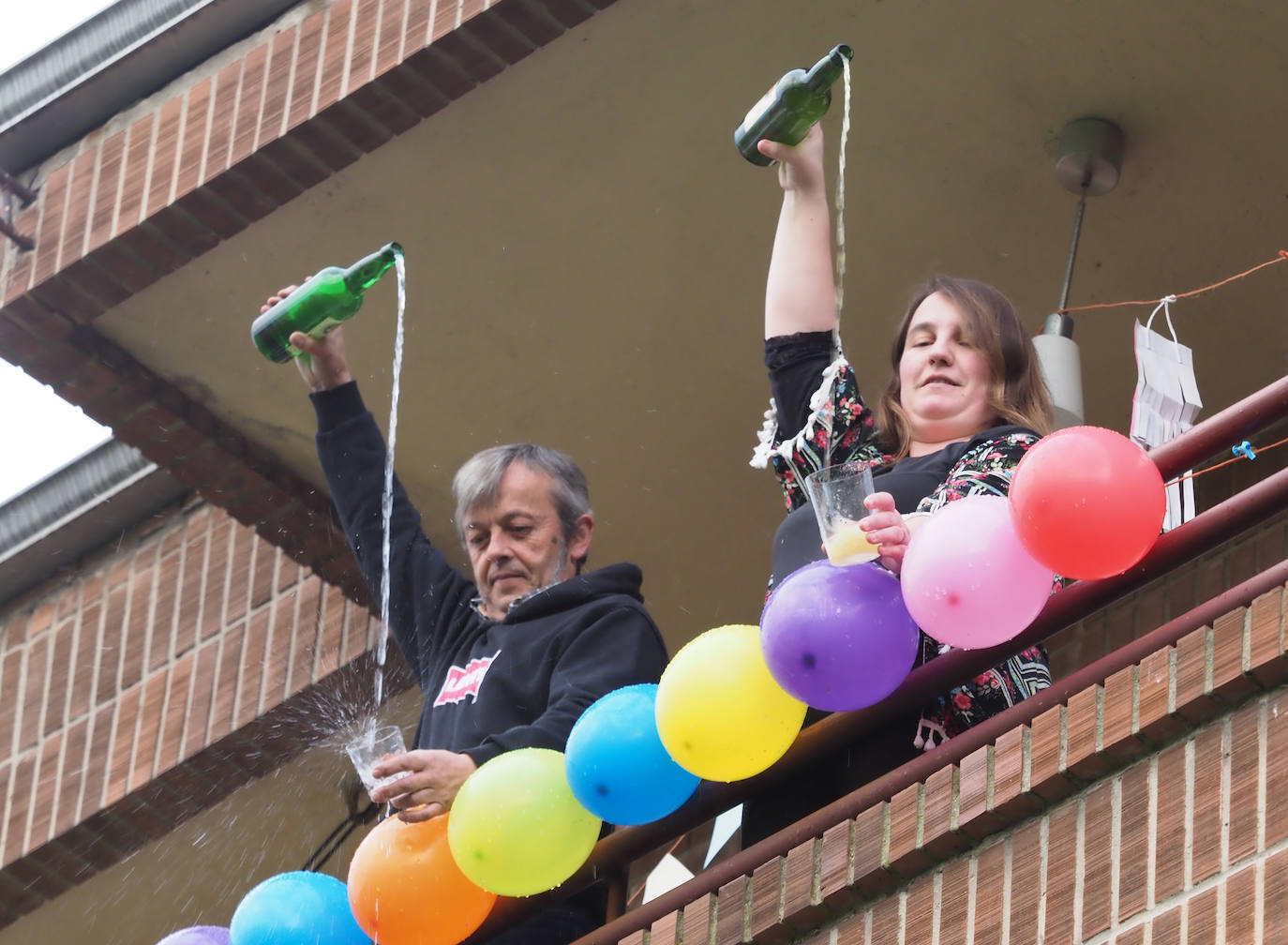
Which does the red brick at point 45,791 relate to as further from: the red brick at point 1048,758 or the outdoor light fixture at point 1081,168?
the red brick at point 1048,758

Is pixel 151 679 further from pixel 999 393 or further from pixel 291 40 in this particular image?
pixel 999 393

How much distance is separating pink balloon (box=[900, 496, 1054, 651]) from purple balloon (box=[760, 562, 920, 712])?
6 cm

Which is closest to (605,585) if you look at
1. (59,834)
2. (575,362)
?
(575,362)

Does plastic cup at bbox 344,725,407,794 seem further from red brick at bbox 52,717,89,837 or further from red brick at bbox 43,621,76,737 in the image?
red brick at bbox 43,621,76,737

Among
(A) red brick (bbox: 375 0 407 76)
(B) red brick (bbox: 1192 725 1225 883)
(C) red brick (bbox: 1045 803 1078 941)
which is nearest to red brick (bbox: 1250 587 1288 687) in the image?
(B) red brick (bbox: 1192 725 1225 883)

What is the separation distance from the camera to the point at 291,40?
5.50 meters

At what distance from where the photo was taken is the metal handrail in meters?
3.33

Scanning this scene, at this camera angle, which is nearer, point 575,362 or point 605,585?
point 605,585

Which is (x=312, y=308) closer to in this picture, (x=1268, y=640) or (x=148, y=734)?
(x=148, y=734)

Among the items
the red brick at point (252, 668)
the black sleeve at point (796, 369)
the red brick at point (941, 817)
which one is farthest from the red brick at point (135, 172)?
the red brick at point (941, 817)

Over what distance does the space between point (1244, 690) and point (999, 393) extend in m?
1.02

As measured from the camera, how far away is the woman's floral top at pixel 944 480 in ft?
11.8

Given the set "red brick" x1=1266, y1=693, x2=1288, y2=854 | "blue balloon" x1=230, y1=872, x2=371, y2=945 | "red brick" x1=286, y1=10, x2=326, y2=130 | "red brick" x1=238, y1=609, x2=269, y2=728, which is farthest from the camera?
"red brick" x1=238, y1=609, x2=269, y2=728

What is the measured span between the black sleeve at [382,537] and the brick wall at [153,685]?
1594 millimetres
